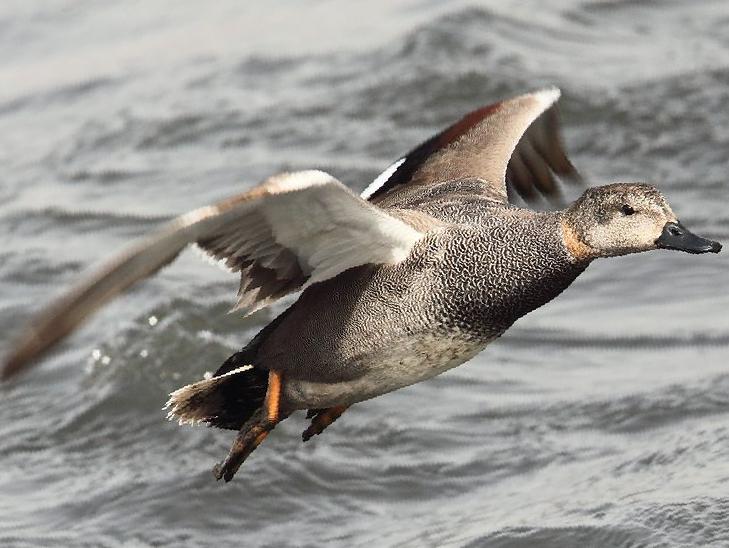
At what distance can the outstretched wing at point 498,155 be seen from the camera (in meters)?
6.19

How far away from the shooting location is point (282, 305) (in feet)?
27.7

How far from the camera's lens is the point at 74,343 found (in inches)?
335

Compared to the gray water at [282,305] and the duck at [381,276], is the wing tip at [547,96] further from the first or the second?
the gray water at [282,305]

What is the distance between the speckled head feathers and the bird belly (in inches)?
18.3

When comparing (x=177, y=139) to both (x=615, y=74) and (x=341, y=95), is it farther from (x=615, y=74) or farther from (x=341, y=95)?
(x=615, y=74)

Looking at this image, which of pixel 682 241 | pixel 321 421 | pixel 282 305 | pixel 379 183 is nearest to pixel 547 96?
pixel 379 183

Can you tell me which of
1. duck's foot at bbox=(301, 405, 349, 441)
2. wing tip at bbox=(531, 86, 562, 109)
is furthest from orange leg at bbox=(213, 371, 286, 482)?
wing tip at bbox=(531, 86, 562, 109)

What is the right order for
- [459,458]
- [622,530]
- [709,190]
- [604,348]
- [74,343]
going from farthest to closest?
1. [709,190]
2. [74,343]
3. [604,348]
4. [459,458]
5. [622,530]

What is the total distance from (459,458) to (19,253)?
3.50m

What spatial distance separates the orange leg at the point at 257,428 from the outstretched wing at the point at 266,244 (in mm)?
398

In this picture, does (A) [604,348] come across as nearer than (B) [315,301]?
No

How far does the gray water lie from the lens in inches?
267

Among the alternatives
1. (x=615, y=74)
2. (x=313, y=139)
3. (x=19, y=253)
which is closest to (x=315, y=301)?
(x=19, y=253)

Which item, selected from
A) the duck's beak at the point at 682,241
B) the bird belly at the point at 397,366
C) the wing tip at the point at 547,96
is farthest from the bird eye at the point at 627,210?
the wing tip at the point at 547,96
